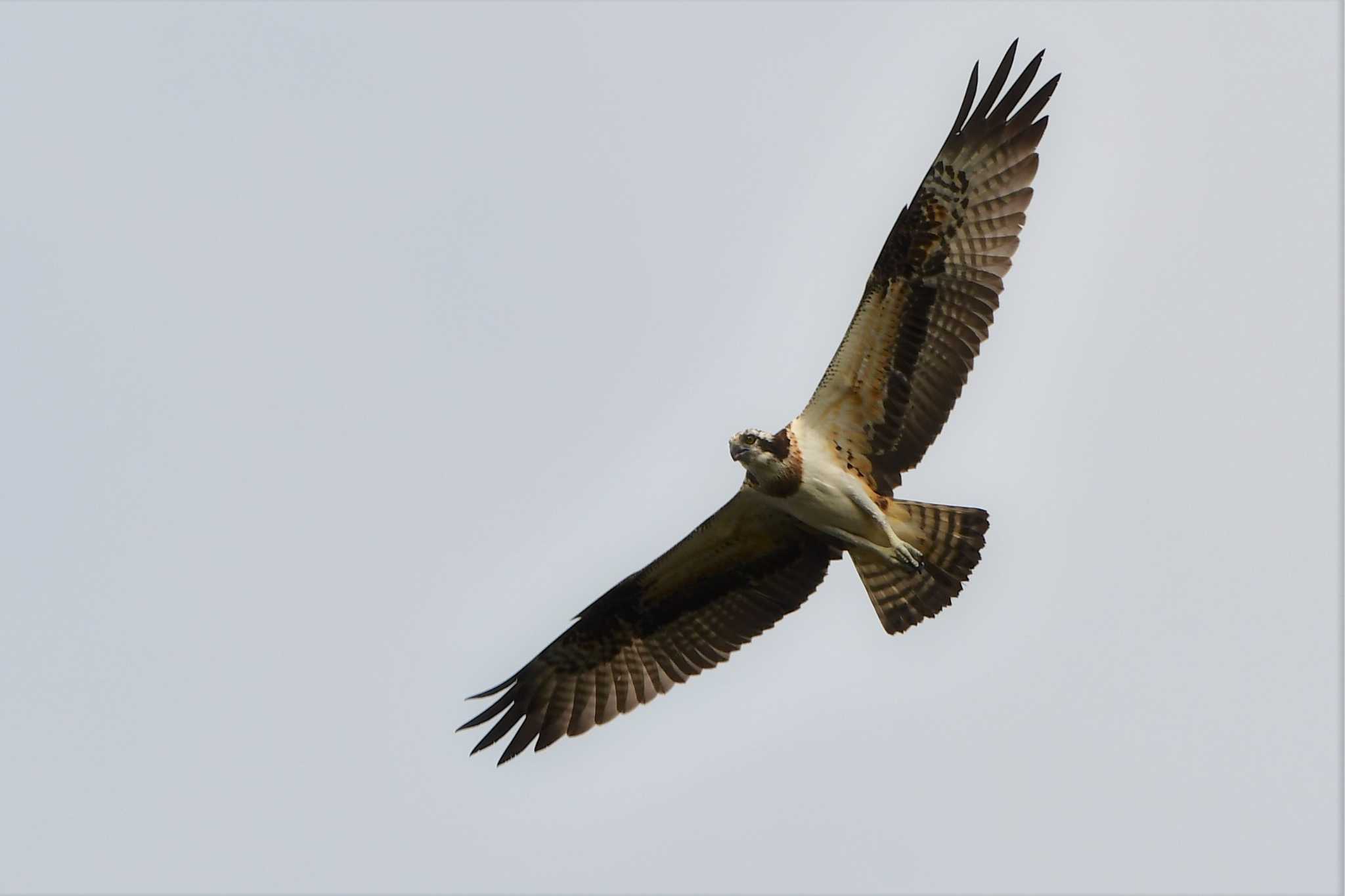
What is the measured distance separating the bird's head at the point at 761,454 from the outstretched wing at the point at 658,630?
824 mm

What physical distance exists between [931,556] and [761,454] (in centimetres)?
144

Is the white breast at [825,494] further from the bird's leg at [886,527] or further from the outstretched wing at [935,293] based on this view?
the outstretched wing at [935,293]

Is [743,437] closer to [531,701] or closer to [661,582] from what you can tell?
[661,582]

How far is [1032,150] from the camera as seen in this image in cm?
1480

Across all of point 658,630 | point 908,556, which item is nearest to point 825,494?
point 908,556

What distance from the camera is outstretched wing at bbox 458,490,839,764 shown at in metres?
15.3

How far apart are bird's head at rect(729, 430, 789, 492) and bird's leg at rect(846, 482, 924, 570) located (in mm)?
508

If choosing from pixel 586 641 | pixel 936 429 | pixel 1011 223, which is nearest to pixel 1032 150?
pixel 1011 223

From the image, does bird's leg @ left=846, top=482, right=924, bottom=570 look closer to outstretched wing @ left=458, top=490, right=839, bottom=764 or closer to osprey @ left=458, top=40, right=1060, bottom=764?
osprey @ left=458, top=40, right=1060, bottom=764

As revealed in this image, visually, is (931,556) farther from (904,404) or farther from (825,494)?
(904,404)

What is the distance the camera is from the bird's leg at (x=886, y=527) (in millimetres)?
14586

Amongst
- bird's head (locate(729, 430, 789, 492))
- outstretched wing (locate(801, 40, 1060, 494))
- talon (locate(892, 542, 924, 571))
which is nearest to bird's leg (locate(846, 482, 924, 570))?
talon (locate(892, 542, 924, 571))

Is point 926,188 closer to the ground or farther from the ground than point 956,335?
farther from the ground

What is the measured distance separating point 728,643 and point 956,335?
2.85 metres
